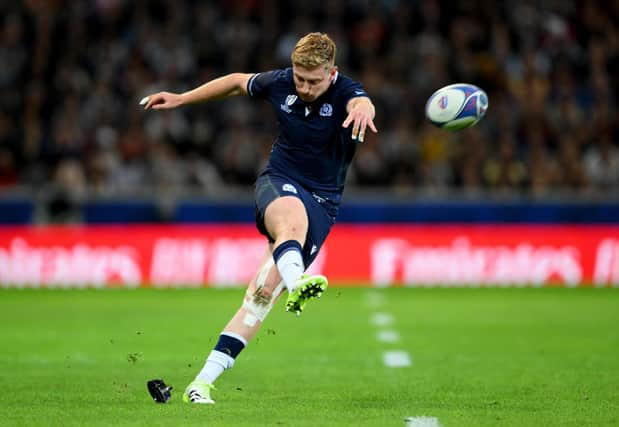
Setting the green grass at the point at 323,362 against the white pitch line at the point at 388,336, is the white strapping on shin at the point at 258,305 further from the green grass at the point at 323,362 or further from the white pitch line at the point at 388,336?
the white pitch line at the point at 388,336

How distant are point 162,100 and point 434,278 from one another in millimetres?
12575

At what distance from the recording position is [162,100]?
767 centimetres

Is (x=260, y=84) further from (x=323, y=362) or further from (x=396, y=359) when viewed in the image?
(x=396, y=359)

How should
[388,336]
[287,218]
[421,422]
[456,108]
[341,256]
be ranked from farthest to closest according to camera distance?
[341,256] → [388,336] → [456,108] → [287,218] → [421,422]

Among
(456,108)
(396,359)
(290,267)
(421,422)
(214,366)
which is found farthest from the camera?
(396,359)

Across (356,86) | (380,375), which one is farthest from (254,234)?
(356,86)

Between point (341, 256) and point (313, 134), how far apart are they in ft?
39.8

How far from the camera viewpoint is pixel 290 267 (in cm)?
670

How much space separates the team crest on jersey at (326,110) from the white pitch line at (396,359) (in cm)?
278

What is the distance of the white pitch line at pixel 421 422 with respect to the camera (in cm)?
629

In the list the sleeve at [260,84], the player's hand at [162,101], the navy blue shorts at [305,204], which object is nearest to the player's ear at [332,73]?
the sleeve at [260,84]

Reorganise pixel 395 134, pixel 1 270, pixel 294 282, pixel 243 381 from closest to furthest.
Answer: pixel 294 282 → pixel 243 381 → pixel 1 270 → pixel 395 134

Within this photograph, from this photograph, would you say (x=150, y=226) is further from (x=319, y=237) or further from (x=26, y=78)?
(x=319, y=237)

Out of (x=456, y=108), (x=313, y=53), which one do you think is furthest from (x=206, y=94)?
(x=456, y=108)
